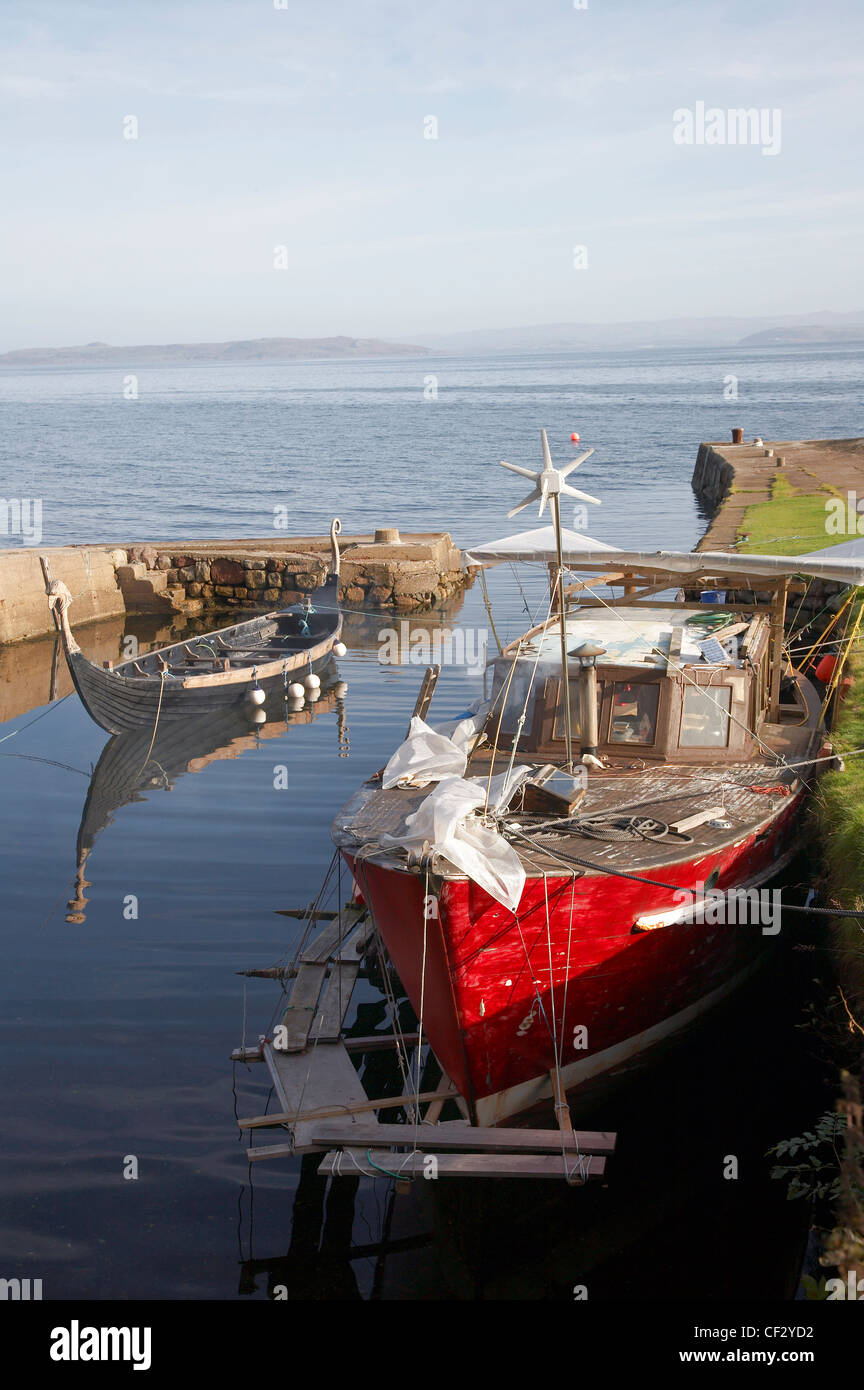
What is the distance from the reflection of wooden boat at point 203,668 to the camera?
19578 mm

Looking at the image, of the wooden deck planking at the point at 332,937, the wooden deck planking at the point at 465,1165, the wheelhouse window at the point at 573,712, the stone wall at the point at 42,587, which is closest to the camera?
the wooden deck planking at the point at 465,1165

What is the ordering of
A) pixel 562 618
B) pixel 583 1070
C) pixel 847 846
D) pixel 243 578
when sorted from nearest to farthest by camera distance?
pixel 583 1070 → pixel 562 618 → pixel 847 846 → pixel 243 578

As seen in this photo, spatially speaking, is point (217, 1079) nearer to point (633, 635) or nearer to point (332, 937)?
point (332, 937)

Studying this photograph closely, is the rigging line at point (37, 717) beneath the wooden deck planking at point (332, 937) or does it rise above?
above

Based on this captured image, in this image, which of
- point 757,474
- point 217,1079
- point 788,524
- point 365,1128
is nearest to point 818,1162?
point 365,1128

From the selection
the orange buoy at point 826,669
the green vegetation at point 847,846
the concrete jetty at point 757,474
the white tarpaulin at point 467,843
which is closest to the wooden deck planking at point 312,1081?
the white tarpaulin at point 467,843

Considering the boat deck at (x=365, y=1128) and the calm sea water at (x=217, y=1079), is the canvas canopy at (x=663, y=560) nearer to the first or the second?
the calm sea water at (x=217, y=1079)

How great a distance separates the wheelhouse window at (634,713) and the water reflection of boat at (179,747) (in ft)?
26.9

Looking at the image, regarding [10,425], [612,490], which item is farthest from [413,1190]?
[10,425]

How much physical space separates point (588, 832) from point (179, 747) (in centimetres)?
1257

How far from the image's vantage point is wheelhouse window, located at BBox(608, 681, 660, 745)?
11844 mm

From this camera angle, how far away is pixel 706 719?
11.9 meters

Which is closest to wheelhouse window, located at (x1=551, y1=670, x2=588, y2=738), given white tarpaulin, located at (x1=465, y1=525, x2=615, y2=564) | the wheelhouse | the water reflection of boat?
the wheelhouse

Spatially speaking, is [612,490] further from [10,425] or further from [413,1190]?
[10,425]
